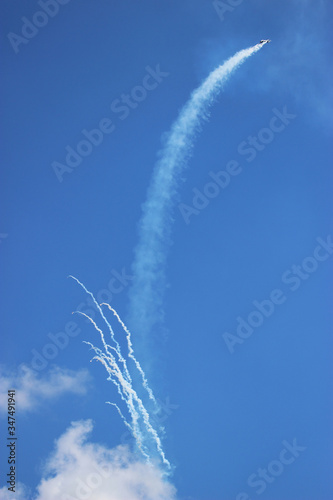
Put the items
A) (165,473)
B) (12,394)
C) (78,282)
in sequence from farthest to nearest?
(78,282), (165,473), (12,394)

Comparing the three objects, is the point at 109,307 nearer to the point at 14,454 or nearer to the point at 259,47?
the point at 14,454

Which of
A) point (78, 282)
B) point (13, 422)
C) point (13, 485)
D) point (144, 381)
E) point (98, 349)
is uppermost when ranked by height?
point (78, 282)

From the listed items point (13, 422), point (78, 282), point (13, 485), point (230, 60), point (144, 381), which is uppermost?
point (230, 60)

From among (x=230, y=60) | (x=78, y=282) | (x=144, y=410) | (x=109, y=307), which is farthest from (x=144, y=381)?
(x=230, y=60)

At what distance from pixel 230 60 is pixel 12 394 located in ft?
102

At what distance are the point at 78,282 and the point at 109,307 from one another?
3.29 m

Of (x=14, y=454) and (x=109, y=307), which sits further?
(x=109, y=307)

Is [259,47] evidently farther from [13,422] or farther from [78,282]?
[13,422]

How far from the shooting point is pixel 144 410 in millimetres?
46406

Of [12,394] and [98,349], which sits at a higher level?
[98,349]

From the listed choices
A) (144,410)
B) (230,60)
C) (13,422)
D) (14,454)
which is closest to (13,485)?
(14,454)

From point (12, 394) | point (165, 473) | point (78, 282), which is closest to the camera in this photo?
point (12, 394)

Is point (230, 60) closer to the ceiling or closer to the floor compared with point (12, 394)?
closer to the ceiling

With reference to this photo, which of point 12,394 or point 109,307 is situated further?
point 109,307
